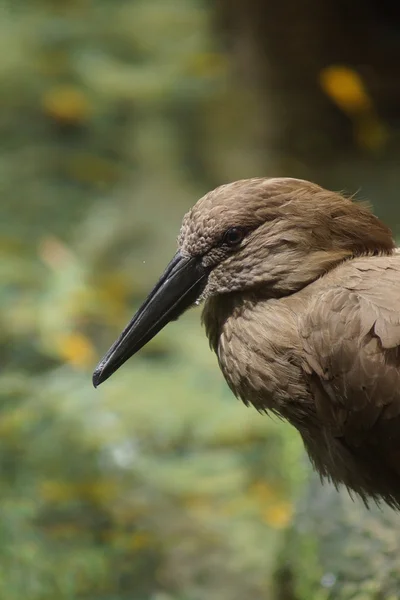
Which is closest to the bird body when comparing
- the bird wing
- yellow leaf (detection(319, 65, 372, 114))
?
the bird wing

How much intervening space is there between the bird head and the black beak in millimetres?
11

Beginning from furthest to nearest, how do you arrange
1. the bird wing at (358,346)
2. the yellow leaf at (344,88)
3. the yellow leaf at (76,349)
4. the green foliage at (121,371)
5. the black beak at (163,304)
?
the yellow leaf at (344,88)
the yellow leaf at (76,349)
the green foliage at (121,371)
the black beak at (163,304)
the bird wing at (358,346)

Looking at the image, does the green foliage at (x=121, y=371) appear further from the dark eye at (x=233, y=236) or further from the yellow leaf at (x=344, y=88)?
the dark eye at (x=233, y=236)

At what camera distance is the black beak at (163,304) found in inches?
93.2

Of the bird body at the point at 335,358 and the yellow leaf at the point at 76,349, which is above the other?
the bird body at the point at 335,358

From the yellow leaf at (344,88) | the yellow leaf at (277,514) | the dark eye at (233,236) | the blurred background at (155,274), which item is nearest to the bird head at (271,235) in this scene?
the dark eye at (233,236)

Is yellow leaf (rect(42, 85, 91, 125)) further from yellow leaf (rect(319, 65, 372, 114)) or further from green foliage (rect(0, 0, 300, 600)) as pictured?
yellow leaf (rect(319, 65, 372, 114))

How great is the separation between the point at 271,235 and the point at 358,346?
34 centimetres

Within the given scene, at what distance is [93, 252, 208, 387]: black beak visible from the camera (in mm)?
2367

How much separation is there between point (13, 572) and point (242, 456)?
114 centimetres

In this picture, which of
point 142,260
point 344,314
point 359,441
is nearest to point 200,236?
point 344,314

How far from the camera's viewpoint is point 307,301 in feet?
7.47

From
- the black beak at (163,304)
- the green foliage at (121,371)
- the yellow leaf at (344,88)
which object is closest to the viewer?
the black beak at (163,304)

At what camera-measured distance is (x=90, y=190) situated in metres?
5.41
